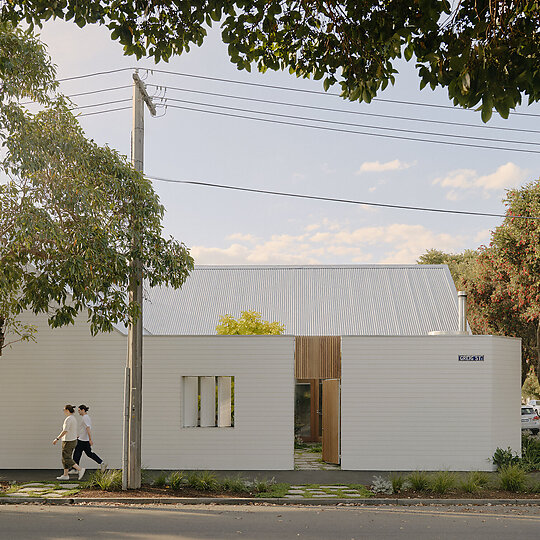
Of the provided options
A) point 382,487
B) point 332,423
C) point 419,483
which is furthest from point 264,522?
point 332,423

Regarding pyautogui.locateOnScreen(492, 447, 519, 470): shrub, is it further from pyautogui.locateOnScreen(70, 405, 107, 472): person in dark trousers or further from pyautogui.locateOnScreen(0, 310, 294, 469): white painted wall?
pyautogui.locateOnScreen(70, 405, 107, 472): person in dark trousers

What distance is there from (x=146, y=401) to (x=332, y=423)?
4630mm

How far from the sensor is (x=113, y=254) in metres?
13.4

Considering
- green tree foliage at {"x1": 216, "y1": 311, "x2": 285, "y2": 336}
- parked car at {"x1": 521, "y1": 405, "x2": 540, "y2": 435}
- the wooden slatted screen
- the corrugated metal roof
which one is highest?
the corrugated metal roof

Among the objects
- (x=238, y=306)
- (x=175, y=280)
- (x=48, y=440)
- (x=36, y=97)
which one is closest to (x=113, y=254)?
(x=175, y=280)

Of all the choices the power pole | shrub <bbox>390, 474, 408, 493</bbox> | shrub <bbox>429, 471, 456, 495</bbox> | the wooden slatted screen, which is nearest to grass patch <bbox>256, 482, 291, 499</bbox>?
shrub <bbox>390, 474, 408, 493</bbox>

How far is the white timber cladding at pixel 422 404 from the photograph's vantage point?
18109 millimetres

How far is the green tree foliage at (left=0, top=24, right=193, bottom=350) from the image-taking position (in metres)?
12.9

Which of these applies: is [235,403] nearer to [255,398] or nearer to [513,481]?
[255,398]

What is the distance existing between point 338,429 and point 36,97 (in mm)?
10309

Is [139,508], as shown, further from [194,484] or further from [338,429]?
[338,429]

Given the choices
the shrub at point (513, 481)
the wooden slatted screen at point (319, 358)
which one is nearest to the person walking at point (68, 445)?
the wooden slatted screen at point (319, 358)

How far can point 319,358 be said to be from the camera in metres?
20.7

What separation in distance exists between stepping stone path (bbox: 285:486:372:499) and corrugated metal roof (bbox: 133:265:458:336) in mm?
11915
